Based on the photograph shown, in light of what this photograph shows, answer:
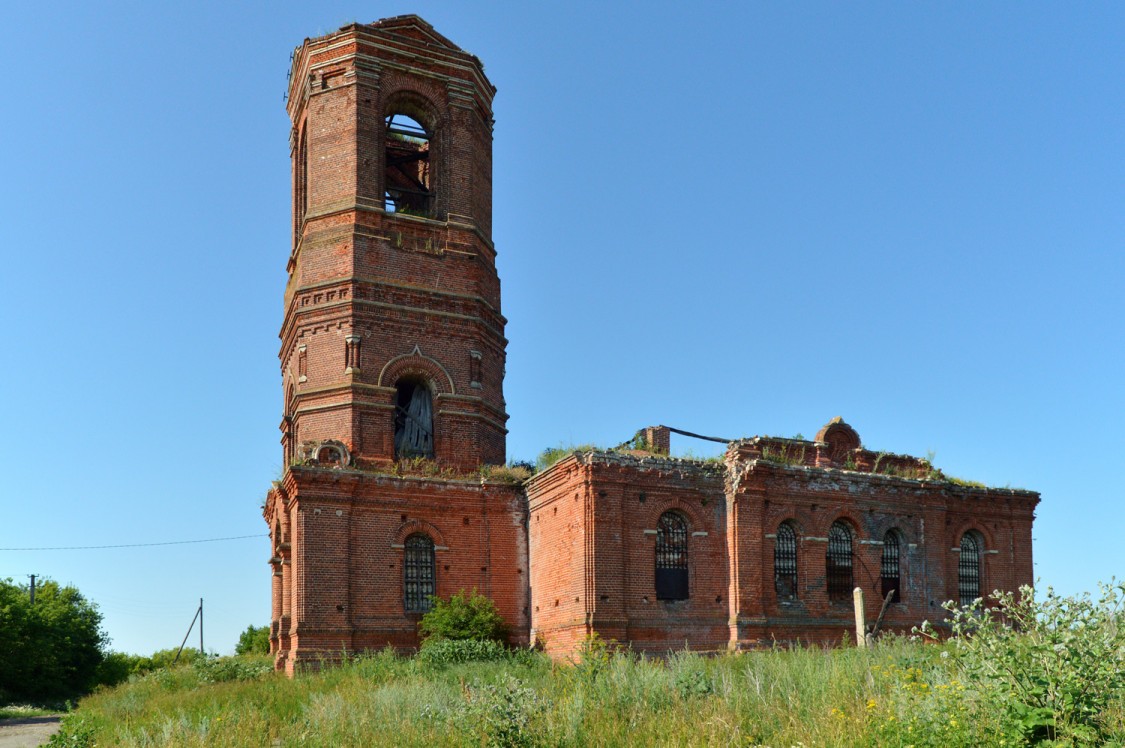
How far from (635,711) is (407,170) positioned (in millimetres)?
20242

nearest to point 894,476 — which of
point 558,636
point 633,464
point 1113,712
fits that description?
point 633,464

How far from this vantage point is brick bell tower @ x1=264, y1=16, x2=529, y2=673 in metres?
22.3

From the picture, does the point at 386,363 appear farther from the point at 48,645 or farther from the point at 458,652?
the point at 48,645

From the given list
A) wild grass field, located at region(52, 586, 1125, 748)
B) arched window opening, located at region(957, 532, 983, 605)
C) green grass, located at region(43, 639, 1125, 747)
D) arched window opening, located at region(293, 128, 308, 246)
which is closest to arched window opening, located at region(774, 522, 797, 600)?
arched window opening, located at region(957, 532, 983, 605)

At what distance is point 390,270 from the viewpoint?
2480 cm

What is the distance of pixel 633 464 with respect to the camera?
21.9 meters

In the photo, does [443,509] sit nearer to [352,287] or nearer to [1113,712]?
[352,287]

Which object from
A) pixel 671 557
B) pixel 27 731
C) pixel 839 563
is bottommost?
pixel 27 731

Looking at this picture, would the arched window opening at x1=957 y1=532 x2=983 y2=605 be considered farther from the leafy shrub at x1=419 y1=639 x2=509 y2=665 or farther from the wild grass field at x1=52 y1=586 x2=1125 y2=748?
the leafy shrub at x1=419 y1=639 x2=509 y2=665

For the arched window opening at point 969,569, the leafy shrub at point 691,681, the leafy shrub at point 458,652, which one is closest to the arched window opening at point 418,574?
the leafy shrub at point 458,652

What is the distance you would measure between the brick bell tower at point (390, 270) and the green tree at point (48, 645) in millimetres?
17338

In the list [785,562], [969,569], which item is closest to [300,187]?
[785,562]

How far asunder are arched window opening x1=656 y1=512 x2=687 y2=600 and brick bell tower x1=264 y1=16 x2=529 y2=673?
11.6ft

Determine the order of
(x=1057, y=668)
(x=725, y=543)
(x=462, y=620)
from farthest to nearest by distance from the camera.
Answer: (x=725, y=543) < (x=462, y=620) < (x=1057, y=668)
